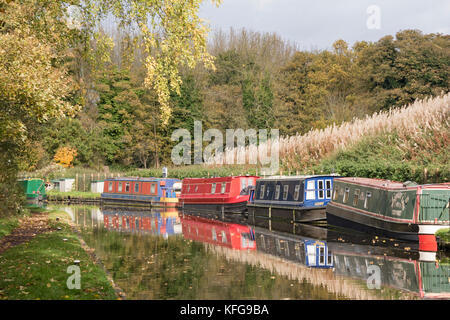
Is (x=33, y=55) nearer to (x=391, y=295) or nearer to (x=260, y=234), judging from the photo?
(x=391, y=295)

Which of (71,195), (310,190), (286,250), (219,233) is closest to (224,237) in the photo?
(219,233)

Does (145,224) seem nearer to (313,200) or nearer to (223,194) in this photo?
(223,194)

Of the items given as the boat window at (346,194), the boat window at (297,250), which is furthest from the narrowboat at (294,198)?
the boat window at (297,250)

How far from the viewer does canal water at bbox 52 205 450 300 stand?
11.4 m

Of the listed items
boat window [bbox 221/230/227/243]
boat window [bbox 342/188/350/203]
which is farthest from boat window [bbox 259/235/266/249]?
boat window [bbox 342/188/350/203]

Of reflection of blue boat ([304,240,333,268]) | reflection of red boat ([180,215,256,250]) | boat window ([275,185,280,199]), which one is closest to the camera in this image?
reflection of blue boat ([304,240,333,268])

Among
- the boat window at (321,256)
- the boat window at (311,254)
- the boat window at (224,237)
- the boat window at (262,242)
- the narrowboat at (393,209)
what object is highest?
the narrowboat at (393,209)

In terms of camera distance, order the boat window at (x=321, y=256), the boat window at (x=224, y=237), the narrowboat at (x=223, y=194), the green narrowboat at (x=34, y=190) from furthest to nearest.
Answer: the green narrowboat at (x=34, y=190) → the narrowboat at (x=223, y=194) → the boat window at (x=224, y=237) → the boat window at (x=321, y=256)

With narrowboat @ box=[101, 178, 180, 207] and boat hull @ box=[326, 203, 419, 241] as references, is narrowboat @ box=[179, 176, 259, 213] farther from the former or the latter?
boat hull @ box=[326, 203, 419, 241]

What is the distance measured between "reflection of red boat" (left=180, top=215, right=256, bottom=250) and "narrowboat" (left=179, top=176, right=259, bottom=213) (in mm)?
3186

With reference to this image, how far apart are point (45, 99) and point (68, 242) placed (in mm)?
5029

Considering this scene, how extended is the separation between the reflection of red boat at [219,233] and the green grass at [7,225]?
20.3 feet

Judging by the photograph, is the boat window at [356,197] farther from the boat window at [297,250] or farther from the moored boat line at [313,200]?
the boat window at [297,250]

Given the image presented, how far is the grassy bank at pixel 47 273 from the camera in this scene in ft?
31.9
